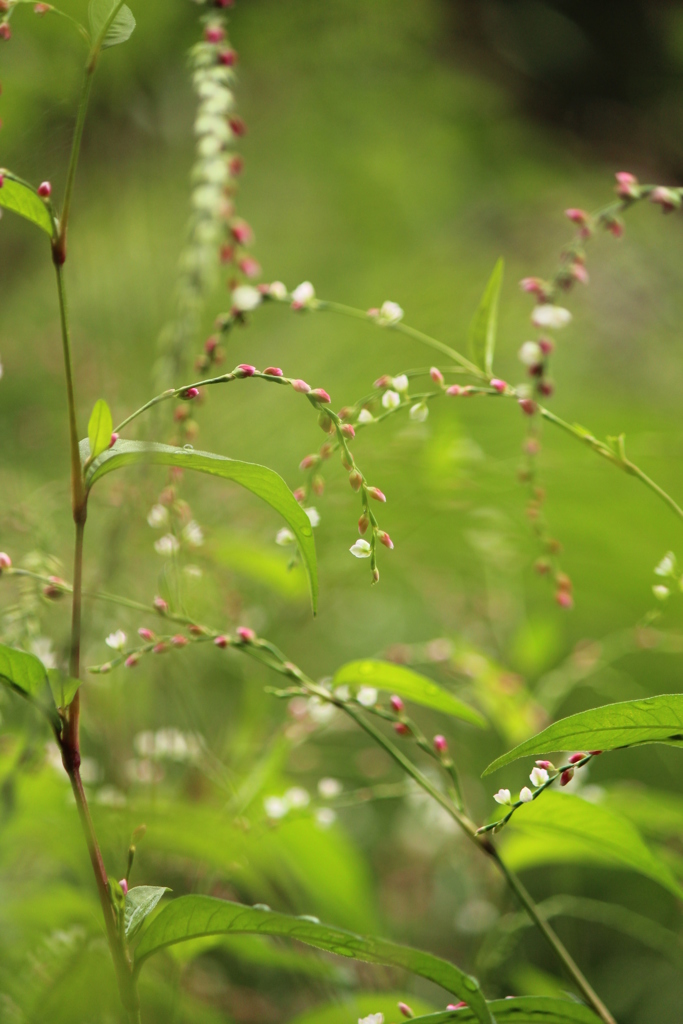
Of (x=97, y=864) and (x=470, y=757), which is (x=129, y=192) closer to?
(x=470, y=757)

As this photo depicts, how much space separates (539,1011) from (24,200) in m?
0.40

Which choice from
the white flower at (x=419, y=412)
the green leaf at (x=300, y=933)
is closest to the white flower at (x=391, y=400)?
the white flower at (x=419, y=412)

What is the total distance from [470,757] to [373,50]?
4.18 feet

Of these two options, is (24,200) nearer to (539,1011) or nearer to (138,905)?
(138,905)

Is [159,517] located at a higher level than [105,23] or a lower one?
lower

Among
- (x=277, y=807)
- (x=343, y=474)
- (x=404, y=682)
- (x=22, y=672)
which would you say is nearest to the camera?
(x=22, y=672)

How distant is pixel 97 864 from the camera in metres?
0.30

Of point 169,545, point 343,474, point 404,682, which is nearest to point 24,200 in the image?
point 169,545

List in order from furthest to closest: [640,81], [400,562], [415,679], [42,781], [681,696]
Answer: [640,81] < [400,562] < [42,781] < [415,679] < [681,696]

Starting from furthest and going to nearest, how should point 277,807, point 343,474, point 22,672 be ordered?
point 343,474
point 277,807
point 22,672

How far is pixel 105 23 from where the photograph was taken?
0.30 meters

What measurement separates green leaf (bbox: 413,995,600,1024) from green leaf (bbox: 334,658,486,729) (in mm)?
118

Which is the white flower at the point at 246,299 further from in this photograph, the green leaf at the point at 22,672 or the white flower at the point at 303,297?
the green leaf at the point at 22,672

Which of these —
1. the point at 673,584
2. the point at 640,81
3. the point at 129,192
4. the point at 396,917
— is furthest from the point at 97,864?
the point at 640,81
